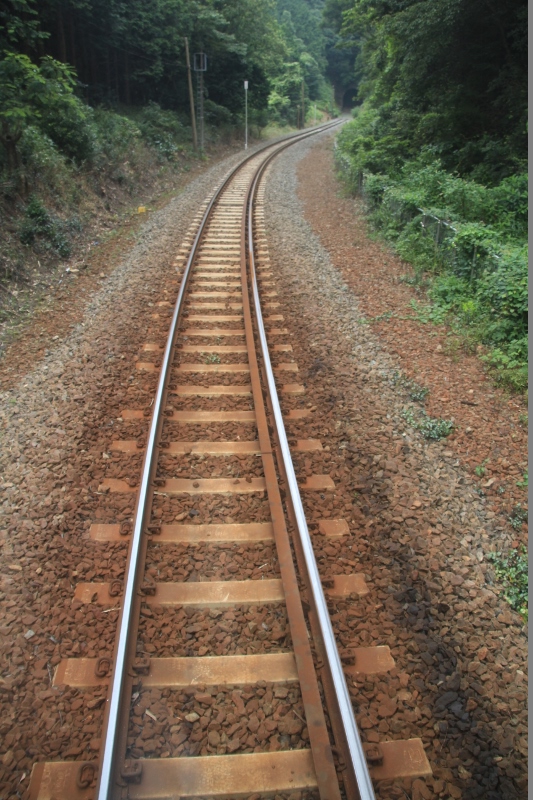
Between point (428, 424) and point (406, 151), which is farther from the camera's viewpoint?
point (406, 151)

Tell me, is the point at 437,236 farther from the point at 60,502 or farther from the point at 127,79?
the point at 127,79

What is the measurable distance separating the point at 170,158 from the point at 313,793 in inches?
947

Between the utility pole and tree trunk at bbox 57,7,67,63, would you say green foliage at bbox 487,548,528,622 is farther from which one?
the utility pole

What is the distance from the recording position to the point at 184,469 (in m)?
4.78

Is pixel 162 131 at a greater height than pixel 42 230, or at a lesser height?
greater

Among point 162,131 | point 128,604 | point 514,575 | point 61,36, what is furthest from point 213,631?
point 162,131

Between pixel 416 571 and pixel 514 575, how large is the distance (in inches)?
28.0

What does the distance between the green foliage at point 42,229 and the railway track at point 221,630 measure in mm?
6302

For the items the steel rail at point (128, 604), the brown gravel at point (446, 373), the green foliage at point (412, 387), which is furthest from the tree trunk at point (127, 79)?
the green foliage at point (412, 387)

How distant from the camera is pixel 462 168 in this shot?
12969 millimetres

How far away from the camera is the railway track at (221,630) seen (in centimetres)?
266

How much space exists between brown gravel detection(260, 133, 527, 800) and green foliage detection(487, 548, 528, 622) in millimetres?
78

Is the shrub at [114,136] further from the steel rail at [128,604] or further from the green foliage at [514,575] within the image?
the green foliage at [514,575]

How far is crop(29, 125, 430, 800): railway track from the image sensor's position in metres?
2.66
